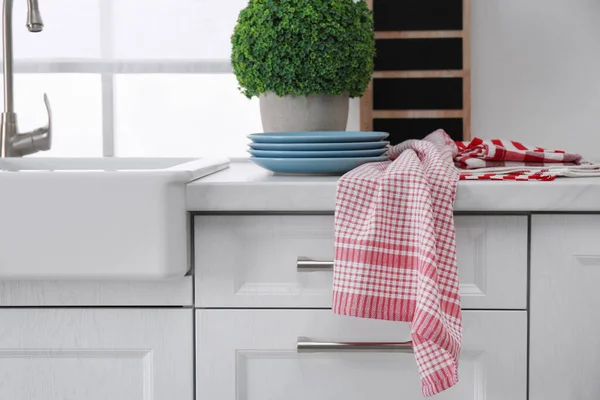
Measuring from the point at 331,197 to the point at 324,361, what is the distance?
0.79 ft

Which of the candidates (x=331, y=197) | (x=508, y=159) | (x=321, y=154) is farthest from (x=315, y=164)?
(x=508, y=159)

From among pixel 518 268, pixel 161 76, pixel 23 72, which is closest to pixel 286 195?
pixel 518 268

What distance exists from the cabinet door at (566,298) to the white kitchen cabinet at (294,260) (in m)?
0.03

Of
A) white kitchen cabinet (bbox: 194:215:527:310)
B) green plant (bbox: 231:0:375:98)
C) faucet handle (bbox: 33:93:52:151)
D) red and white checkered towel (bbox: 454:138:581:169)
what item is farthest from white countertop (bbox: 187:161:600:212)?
faucet handle (bbox: 33:93:52:151)

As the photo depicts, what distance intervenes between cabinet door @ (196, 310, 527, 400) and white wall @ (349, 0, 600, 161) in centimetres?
77

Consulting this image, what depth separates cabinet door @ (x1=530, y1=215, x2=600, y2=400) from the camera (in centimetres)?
94

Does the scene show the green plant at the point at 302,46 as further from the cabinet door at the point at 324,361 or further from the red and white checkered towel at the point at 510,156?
the cabinet door at the point at 324,361

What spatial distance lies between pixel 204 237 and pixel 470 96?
840mm

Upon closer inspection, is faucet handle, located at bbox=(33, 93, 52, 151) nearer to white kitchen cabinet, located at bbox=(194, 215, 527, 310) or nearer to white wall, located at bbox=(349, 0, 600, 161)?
white kitchen cabinet, located at bbox=(194, 215, 527, 310)

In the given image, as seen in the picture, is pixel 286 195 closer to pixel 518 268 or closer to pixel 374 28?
pixel 518 268

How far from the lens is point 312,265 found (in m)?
0.95

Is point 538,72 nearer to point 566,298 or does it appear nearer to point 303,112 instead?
point 303,112

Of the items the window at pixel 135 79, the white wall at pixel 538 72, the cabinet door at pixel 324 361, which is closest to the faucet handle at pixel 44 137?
the window at pixel 135 79

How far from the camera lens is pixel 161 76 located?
1.64m
